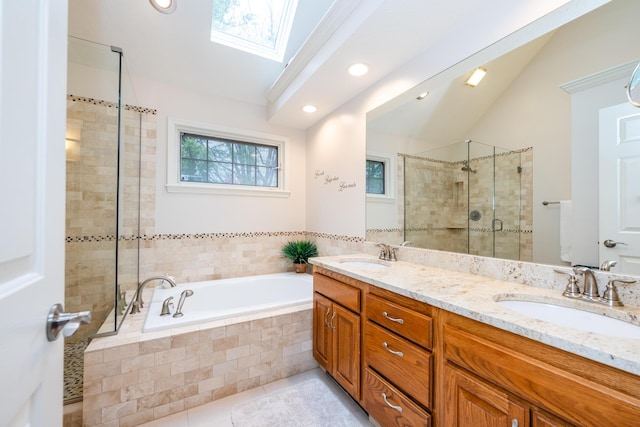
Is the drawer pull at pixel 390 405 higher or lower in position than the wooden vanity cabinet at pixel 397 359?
lower

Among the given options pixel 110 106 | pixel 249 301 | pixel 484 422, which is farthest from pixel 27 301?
pixel 249 301

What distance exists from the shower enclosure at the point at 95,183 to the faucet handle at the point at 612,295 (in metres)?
2.66

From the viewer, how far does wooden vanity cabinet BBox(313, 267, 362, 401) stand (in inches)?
61.9

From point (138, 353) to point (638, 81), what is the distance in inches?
104

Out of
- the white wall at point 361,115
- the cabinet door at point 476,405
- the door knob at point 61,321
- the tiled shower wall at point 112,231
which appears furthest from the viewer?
the tiled shower wall at point 112,231

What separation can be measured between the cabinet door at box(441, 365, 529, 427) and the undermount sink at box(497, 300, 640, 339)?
358mm

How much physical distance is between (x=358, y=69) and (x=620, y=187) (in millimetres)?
1669

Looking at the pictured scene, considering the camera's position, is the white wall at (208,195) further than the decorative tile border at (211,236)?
Yes

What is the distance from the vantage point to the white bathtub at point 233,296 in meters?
1.92

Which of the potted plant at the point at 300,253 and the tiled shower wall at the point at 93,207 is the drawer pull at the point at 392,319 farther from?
the tiled shower wall at the point at 93,207

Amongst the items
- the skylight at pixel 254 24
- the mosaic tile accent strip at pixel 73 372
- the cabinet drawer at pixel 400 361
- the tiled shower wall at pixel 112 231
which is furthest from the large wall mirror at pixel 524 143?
the mosaic tile accent strip at pixel 73 372

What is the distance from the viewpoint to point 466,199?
1.70 metres

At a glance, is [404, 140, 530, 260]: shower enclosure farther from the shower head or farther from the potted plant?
the potted plant

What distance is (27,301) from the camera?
1.63 feet
